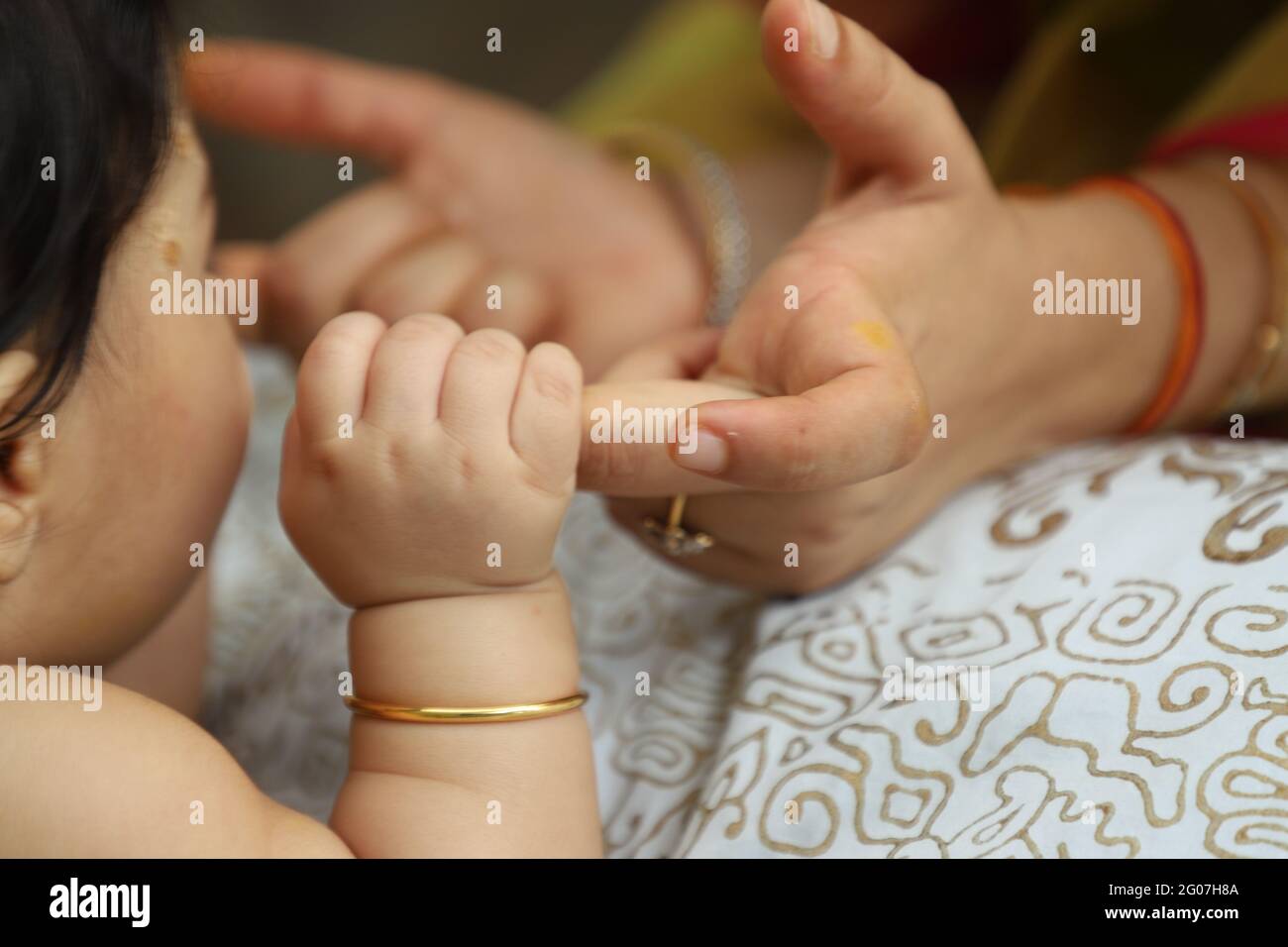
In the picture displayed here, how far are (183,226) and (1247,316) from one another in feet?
1.98

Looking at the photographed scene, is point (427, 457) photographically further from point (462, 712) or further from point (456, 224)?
point (456, 224)

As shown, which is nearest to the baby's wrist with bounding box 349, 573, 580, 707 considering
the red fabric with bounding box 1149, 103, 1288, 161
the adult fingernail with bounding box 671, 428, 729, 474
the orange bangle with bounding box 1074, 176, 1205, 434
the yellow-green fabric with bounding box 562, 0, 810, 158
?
the adult fingernail with bounding box 671, 428, 729, 474

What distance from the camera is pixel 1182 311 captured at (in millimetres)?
693

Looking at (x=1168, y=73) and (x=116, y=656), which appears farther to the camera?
(x=1168, y=73)

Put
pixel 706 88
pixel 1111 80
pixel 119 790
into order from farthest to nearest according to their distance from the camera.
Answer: pixel 706 88
pixel 1111 80
pixel 119 790

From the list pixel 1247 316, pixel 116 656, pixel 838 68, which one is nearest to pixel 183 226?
pixel 116 656

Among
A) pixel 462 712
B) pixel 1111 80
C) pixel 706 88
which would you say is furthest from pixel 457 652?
pixel 706 88

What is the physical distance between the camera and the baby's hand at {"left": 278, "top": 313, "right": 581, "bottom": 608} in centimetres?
48

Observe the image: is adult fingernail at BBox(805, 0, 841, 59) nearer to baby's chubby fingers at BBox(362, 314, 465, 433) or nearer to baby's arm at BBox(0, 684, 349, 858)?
baby's chubby fingers at BBox(362, 314, 465, 433)

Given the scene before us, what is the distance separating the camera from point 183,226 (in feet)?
1.83

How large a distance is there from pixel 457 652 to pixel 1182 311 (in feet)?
1.57

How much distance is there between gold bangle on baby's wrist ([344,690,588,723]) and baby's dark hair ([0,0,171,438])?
184 millimetres
